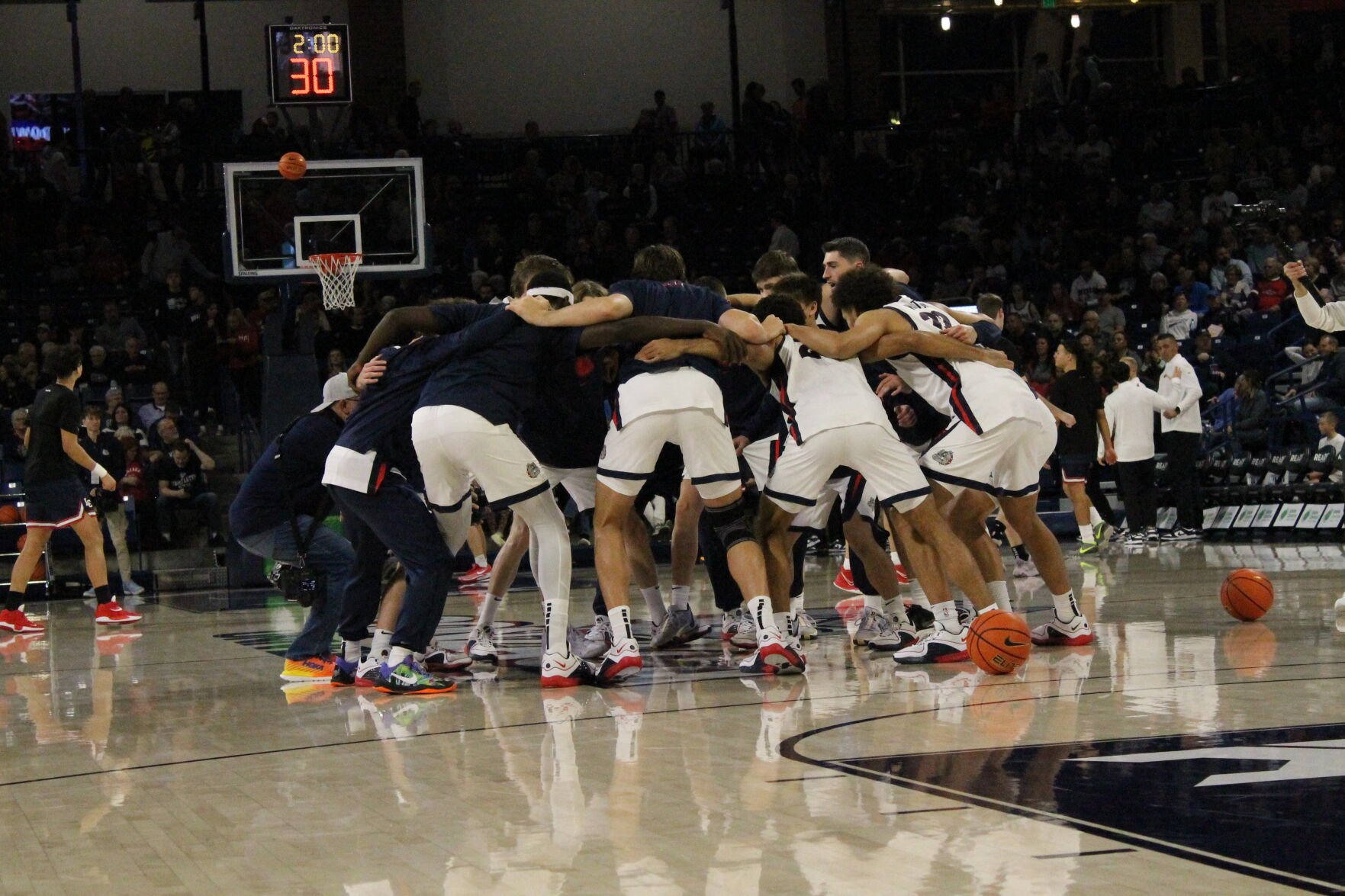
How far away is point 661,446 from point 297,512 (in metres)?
1.83

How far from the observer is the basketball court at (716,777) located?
3975mm

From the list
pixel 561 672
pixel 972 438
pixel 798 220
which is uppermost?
pixel 798 220

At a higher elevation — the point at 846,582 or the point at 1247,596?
the point at 1247,596

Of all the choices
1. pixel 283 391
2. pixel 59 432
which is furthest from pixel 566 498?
pixel 59 432

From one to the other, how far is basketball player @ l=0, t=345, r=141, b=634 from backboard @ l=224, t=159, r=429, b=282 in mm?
3165

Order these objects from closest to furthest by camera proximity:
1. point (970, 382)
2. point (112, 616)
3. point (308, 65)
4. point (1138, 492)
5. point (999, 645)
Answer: point (999, 645) → point (970, 382) → point (112, 616) → point (308, 65) → point (1138, 492)

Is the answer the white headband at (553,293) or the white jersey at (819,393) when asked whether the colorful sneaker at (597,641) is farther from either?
the white headband at (553,293)

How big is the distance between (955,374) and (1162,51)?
79.7 ft

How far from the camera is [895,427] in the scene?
894 cm

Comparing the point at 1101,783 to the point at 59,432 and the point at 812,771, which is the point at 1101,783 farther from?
the point at 59,432

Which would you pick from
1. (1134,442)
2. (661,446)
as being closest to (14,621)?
(661,446)

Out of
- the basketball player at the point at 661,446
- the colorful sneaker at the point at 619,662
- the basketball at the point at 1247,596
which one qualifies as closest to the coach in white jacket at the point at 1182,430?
the basketball at the point at 1247,596

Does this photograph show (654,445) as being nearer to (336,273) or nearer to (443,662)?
(443,662)

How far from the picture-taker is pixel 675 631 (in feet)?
29.2
